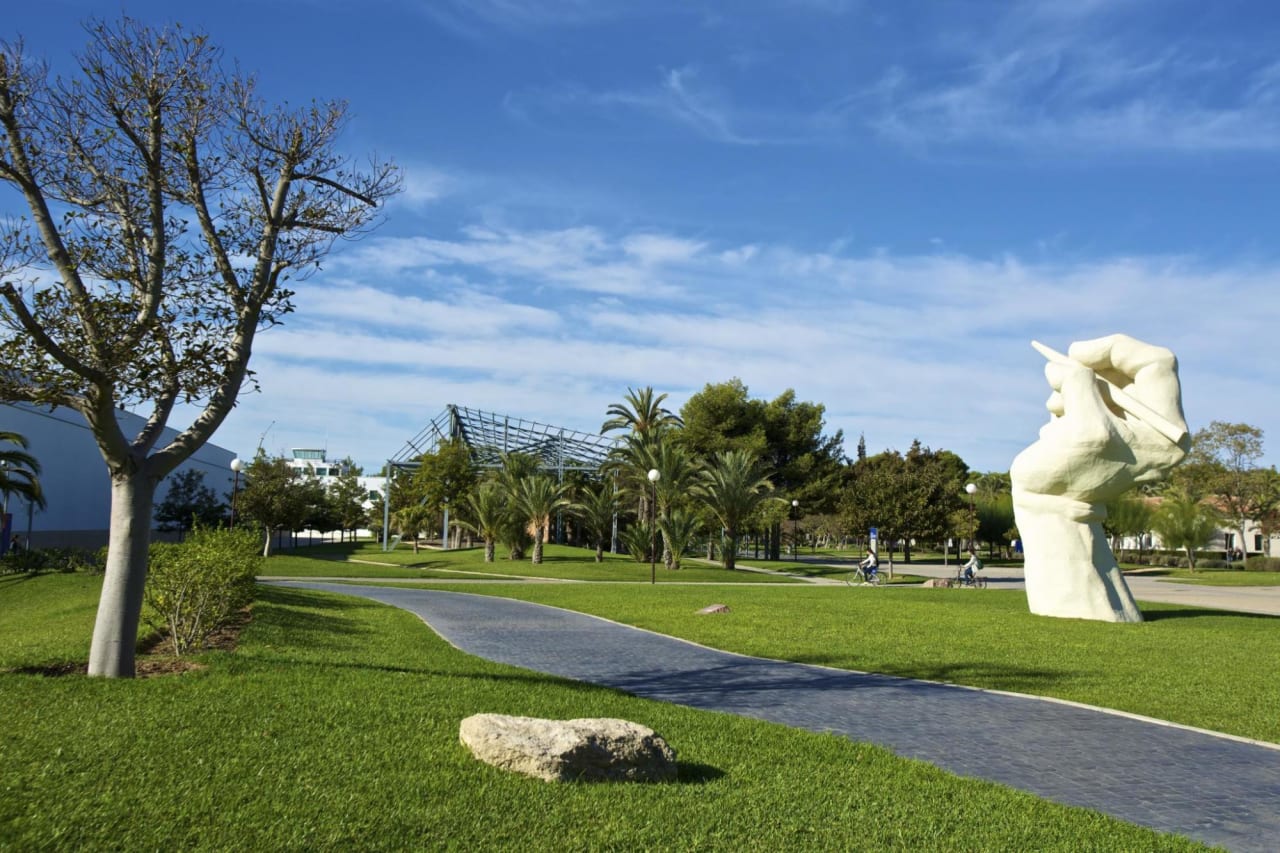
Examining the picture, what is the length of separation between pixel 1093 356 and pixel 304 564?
28.6 meters

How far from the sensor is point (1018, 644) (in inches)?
527

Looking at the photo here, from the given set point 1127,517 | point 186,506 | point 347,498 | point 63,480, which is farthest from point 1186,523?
point 63,480

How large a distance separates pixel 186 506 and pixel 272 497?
6.20 metres

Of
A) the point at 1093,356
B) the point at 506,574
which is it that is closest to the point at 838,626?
the point at 1093,356

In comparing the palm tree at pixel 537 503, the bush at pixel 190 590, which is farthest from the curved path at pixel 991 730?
the palm tree at pixel 537 503

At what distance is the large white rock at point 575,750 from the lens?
5324mm

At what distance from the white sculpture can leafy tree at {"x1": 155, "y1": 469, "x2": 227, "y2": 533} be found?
37114 millimetres

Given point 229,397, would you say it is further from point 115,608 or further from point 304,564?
point 304,564

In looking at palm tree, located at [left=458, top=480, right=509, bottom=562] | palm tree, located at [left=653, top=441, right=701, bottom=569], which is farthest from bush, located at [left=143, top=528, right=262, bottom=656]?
palm tree, located at [left=458, top=480, right=509, bottom=562]

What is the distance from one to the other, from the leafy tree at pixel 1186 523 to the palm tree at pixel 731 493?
26825 millimetres

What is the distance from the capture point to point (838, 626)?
Result: 15750 millimetres

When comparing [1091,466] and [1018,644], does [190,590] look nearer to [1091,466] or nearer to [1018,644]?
[1018,644]

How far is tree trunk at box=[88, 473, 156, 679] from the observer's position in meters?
7.54

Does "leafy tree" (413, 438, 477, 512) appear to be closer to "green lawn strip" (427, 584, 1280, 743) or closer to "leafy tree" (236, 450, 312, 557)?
"leafy tree" (236, 450, 312, 557)
